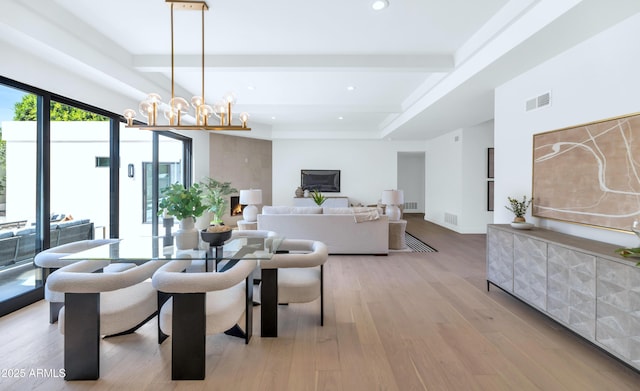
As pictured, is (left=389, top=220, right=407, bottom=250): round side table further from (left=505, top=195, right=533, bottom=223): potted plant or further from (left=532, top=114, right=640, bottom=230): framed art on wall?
(left=532, top=114, right=640, bottom=230): framed art on wall

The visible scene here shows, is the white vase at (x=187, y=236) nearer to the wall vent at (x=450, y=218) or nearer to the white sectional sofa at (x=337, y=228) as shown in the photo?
the white sectional sofa at (x=337, y=228)

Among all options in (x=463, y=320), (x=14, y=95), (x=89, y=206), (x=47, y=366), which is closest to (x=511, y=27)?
(x=463, y=320)

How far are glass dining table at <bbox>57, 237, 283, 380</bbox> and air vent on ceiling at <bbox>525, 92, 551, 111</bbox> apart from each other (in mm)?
3067

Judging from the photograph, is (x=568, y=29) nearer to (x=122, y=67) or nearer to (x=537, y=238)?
(x=537, y=238)

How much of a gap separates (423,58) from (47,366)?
466cm

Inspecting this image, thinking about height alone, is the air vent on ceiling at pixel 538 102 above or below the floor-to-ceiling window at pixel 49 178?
above

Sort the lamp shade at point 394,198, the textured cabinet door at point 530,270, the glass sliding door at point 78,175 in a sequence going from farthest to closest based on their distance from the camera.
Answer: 1. the lamp shade at point 394,198
2. the glass sliding door at point 78,175
3. the textured cabinet door at point 530,270

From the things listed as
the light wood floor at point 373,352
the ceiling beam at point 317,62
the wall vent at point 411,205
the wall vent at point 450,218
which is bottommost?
the light wood floor at point 373,352

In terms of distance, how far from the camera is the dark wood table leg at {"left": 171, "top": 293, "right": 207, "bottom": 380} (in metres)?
1.83

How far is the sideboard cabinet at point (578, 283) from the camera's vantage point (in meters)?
1.81

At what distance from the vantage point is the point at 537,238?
100 inches

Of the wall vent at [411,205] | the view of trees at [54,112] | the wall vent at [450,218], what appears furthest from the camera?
the wall vent at [411,205]

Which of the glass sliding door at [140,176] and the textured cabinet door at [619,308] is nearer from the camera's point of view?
the textured cabinet door at [619,308]

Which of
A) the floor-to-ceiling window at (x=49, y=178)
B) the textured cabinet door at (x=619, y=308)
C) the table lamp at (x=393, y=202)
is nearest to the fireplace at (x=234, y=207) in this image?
the floor-to-ceiling window at (x=49, y=178)
